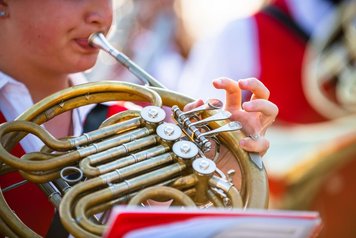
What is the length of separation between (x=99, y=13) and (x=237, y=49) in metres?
2.20

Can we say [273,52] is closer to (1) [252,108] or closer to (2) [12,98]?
(2) [12,98]

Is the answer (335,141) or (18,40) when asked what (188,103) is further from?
(335,141)

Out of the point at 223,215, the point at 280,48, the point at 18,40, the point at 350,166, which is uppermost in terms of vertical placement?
the point at 18,40

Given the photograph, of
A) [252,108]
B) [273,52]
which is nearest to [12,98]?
[252,108]

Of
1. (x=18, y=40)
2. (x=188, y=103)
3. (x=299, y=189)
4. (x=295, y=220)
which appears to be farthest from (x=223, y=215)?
(x=299, y=189)

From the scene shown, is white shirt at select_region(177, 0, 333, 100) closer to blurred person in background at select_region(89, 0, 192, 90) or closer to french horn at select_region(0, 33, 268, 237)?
blurred person in background at select_region(89, 0, 192, 90)

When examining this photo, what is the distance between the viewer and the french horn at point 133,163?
7.95 ft

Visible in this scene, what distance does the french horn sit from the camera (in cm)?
242

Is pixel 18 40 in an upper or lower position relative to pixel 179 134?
upper

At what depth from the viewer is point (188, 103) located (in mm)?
2717

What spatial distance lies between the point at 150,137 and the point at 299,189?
2.34 meters

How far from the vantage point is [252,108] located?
263 cm

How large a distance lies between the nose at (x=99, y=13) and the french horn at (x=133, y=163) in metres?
0.24

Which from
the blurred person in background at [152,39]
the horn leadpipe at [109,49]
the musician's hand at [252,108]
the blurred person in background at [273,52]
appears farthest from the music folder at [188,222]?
the blurred person in background at [152,39]
